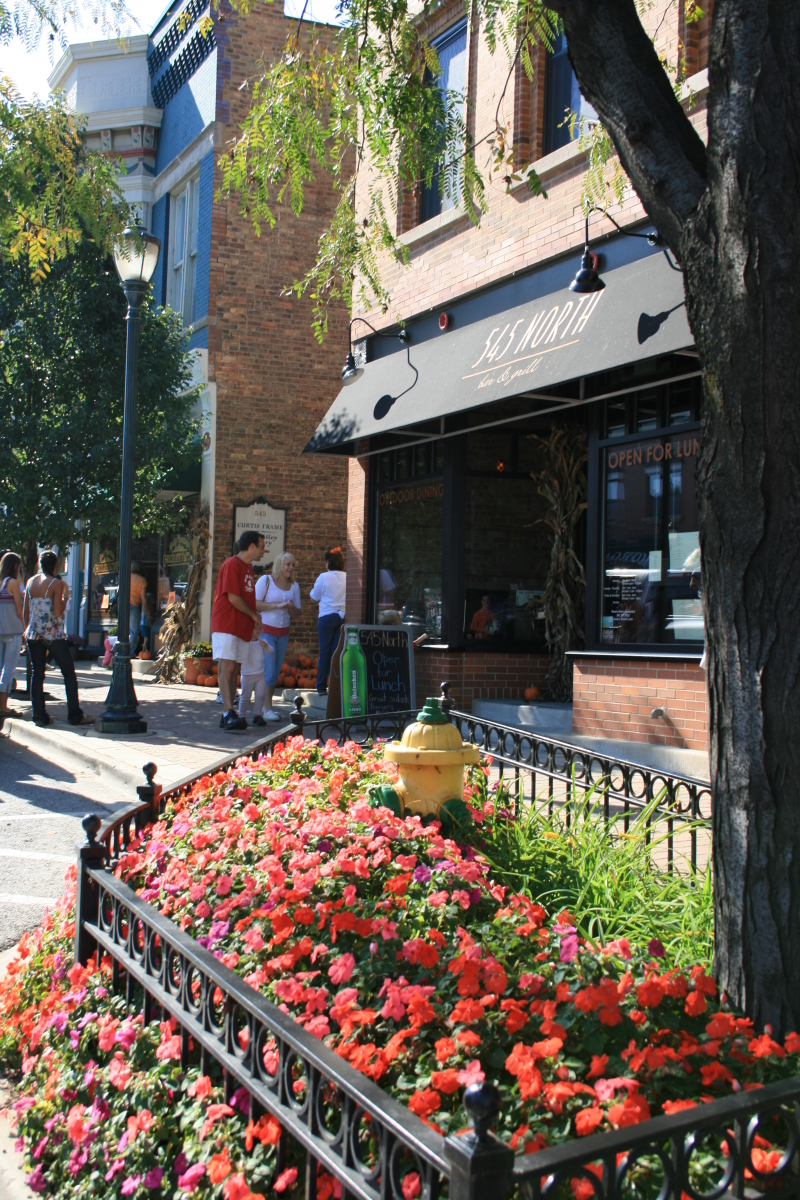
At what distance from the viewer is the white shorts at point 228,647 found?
413 inches

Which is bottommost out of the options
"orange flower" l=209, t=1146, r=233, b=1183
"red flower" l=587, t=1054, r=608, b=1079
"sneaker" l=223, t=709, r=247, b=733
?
"orange flower" l=209, t=1146, r=233, b=1183

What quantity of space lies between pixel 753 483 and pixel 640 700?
20.3 ft

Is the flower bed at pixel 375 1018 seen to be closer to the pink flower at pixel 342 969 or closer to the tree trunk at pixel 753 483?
the pink flower at pixel 342 969

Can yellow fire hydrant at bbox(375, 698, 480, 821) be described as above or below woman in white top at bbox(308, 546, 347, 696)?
below

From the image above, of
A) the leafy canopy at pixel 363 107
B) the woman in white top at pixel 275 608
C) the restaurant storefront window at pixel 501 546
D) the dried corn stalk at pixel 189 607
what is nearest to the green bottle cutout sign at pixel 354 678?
the restaurant storefront window at pixel 501 546

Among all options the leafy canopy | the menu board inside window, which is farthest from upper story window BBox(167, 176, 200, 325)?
the leafy canopy

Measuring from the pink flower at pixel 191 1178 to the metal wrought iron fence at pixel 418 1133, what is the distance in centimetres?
18

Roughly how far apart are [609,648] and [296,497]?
1010 centimetres

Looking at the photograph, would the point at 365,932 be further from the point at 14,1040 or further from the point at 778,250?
the point at 778,250

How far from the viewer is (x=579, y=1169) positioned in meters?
1.56

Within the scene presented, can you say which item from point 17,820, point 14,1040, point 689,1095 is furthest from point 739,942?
point 17,820

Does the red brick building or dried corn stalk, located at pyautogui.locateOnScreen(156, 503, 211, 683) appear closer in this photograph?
the red brick building

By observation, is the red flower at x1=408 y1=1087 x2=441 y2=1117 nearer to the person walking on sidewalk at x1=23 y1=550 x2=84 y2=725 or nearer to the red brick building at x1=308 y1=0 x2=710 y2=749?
the red brick building at x1=308 y1=0 x2=710 y2=749

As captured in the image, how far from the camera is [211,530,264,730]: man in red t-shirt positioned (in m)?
10.5
